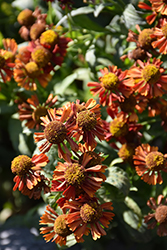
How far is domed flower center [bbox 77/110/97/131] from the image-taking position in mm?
834

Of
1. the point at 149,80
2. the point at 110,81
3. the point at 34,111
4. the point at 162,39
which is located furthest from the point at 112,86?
the point at 34,111

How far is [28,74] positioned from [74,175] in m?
0.56

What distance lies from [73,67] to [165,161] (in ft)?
3.27

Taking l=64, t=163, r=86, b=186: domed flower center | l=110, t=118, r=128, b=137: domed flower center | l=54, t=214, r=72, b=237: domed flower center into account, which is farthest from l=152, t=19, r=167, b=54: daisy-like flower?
l=54, t=214, r=72, b=237: domed flower center

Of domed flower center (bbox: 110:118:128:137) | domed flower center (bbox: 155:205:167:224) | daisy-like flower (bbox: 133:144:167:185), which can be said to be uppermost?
domed flower center (bbox: 110:118:128:137)

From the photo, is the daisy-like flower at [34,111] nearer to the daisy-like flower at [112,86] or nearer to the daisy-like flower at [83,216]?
the daisy-like flower at [112,86]

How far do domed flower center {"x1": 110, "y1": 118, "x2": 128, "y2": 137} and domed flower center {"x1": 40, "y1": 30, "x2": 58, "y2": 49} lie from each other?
413 millimetres

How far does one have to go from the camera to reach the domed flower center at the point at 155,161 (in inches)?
38.7

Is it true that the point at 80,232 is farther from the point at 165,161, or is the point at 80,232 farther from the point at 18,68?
the point at 18,68

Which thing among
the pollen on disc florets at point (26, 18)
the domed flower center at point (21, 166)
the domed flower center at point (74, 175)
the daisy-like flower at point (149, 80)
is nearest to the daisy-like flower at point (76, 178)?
the domed flower center at point (74, 175)

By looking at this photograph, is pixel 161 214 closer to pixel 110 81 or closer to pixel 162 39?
pixel 110 81

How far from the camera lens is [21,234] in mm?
1512

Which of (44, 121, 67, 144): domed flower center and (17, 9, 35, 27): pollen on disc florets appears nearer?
(44, 121, 67, 144): domed flower center

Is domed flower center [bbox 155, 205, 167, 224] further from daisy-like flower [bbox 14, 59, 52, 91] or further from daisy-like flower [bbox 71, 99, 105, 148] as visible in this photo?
daisy-like flower [bbox 14, 59, 52, 91]
